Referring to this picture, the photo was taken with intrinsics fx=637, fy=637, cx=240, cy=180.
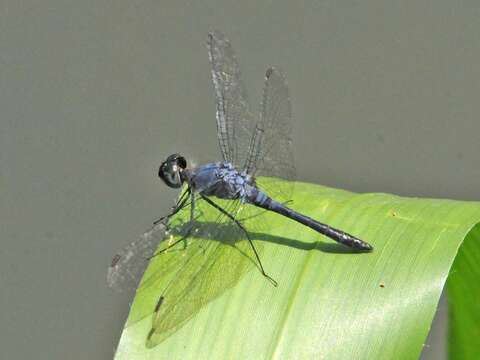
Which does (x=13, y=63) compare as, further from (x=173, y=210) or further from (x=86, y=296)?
(x=173, y=210)

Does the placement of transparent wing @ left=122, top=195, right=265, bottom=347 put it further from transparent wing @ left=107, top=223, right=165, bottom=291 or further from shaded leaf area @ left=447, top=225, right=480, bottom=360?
shaded leaf area @ left=447, top=225, right=480, bottom=360

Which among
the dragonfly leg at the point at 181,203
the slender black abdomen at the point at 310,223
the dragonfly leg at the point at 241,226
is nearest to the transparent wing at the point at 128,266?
the dragonfly leg at the point at 181,203

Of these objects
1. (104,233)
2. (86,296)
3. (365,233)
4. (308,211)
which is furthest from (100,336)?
(365,233)

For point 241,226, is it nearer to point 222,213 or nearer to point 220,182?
point 222,213

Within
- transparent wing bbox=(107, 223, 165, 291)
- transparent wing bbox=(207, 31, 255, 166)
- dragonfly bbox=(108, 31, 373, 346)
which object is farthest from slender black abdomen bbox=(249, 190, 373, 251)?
transparent wing bbox=(107, 223, 165, 291)

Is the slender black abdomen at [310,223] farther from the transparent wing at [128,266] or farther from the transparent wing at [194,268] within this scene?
the transparent wing at [128,266]

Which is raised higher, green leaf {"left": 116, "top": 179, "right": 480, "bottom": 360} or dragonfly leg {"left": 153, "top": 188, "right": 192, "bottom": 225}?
dragonfly leg {"left": 153, "top": 188, "right": 192, "bottom": 225}
